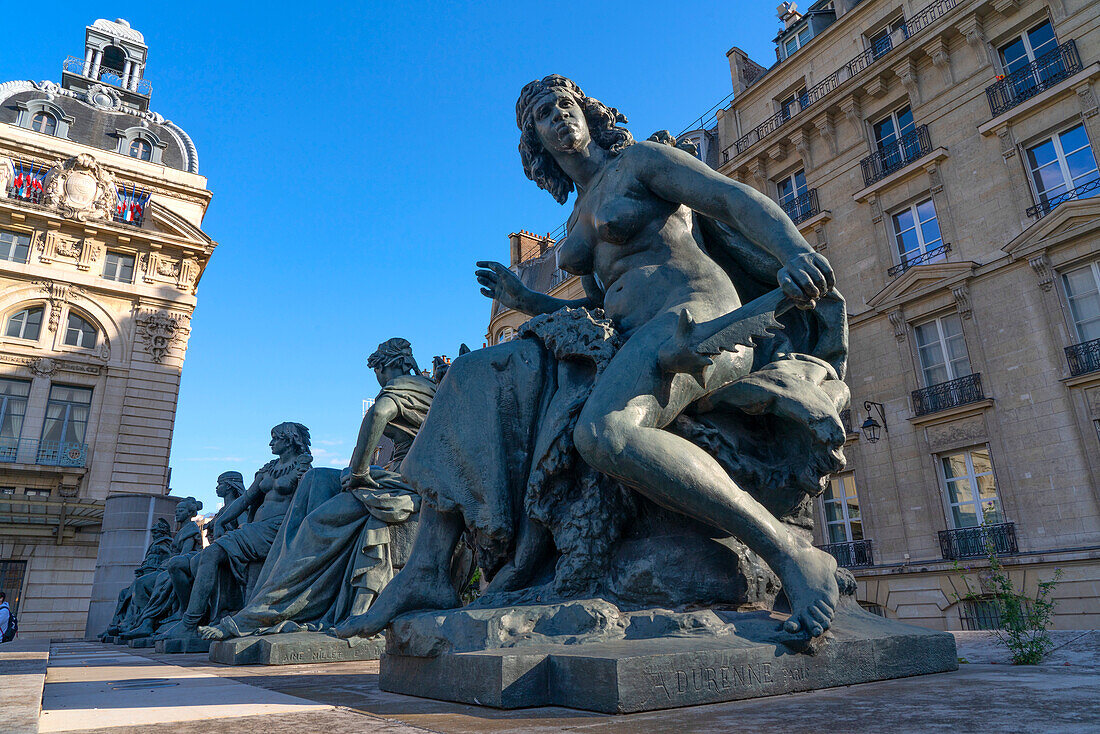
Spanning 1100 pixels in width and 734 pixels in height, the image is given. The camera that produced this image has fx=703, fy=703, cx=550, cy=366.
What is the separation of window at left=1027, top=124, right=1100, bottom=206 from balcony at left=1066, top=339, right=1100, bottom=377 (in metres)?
3.00

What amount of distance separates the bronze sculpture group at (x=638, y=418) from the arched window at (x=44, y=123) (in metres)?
37.5

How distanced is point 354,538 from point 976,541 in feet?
43.8

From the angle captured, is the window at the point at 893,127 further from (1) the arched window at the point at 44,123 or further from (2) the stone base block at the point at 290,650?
(1) the arched window at the point at 44,123

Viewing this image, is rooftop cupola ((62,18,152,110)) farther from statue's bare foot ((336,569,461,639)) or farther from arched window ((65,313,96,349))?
statue's bare foot ((336,569,461,639))

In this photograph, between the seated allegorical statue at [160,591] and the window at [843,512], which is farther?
the window at [843,512]

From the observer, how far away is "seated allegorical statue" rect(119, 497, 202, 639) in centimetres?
974

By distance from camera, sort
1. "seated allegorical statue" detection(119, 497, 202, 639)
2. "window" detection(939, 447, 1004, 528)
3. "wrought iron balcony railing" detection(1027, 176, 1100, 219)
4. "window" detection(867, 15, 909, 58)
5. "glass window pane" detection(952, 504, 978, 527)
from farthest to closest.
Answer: "window" detection(867, 15, 909, 58), "glass window pane" detection(952, 504, 978, 527), "window" detection(939, 447, 1004, 528), "wrought iron balcony railing" detection(1027, 176, 1100, 219), "seated allegorical statue" detection(119, 497, 202, 639)

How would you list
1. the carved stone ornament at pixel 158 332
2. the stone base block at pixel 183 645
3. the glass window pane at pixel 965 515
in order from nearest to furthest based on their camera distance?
the stone base block at pixel 183 645, the glass window pane at pixel 965 515, the carved stone ornament at pixel 158 332

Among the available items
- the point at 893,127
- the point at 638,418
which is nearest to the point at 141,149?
the point at 893,127

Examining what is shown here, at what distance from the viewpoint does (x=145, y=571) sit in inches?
501

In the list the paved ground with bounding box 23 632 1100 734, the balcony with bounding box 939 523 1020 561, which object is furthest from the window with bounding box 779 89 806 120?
the paved ground with bounding box 23 632 1100 734

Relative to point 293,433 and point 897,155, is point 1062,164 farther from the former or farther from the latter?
point 293,433

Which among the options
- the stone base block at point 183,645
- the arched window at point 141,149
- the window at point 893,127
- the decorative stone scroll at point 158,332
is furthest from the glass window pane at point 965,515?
the arched window at point 141,149

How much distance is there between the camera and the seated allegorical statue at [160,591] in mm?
9742
